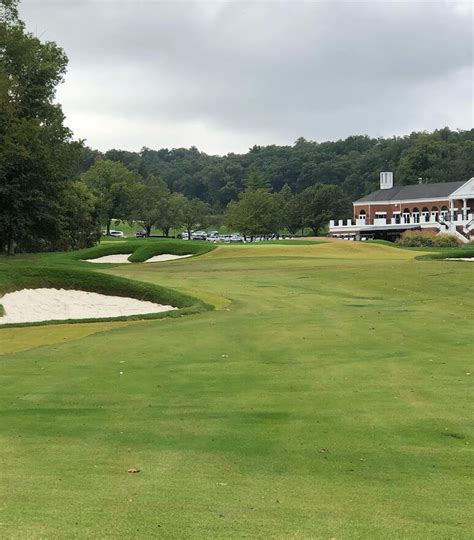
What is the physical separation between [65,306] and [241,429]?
58.7ft

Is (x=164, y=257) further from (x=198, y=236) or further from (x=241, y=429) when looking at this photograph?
(x=198, y=236)

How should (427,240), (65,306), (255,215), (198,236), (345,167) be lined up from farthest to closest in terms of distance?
1. (345,167)
2. (198,236)
3. (255,215)
4. (427,240)
5. (65,306)

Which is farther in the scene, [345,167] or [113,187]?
[345,167]

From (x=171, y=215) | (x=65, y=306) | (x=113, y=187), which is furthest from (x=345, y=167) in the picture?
(x=65, y=306)

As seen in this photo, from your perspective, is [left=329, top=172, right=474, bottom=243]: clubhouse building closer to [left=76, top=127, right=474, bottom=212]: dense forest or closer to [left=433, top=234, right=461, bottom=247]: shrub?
[left=433, top=234, right=461, bottom=247]: shrub

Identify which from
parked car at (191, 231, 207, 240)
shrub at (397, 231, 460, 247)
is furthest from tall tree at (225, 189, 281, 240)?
shrub at (397, 231, 460, 247)

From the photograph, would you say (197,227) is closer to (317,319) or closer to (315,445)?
(317,319)

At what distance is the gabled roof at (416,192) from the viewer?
11038cm

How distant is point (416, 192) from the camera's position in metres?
115

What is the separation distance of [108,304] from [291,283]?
34.0 feet

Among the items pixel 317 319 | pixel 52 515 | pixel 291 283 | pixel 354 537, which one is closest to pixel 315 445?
pixel 354 537

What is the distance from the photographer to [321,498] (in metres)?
7.01

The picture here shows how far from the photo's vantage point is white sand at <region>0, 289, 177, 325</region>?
982 inches

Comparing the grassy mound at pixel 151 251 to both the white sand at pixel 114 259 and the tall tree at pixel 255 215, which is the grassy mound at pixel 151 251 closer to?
the white sand at pixel 114 259
